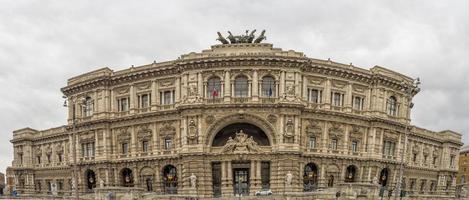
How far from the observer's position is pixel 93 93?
2192 inches

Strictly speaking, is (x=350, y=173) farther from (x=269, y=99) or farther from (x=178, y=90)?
(x=178, y=90)

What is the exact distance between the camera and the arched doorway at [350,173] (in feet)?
169

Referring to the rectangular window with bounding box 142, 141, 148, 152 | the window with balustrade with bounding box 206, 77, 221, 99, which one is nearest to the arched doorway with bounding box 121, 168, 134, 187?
the rectangular window with bounding box 142, 141, 148, 152

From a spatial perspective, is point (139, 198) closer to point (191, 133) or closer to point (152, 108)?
point (191, 133)

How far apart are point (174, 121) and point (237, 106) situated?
8823 millimetres

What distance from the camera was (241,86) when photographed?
48.3 m

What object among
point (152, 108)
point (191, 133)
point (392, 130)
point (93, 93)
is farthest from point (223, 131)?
point (392, 130)

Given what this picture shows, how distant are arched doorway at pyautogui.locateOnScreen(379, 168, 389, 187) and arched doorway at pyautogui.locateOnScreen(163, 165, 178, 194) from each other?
27.6 meters

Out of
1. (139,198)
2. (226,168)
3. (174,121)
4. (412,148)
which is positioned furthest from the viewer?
(412,148)

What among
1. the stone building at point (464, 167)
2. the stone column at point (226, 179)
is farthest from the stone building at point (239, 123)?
the stone building at point (464, 167)

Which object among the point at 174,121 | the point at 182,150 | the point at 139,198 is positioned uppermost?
the point at 174,121

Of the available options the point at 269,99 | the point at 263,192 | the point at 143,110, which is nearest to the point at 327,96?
the point at 269,99

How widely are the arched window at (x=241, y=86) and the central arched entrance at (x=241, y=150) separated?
3680 millimetres

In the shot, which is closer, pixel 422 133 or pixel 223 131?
pixel 223 131
